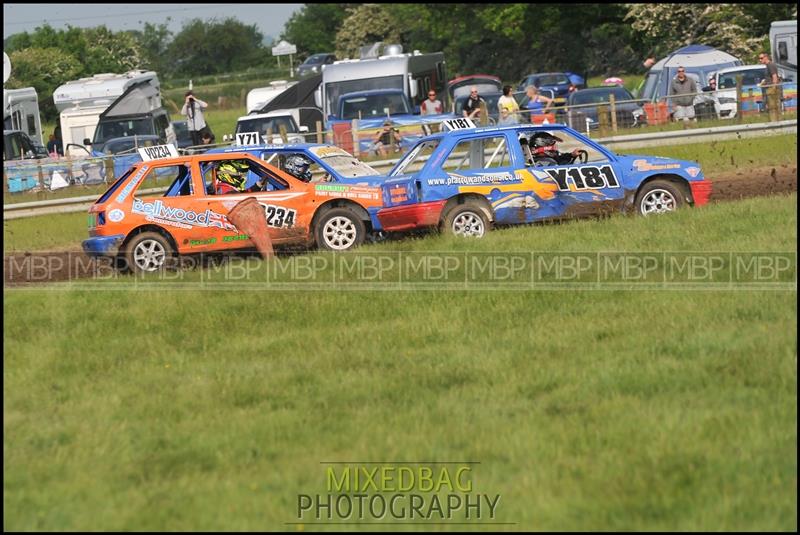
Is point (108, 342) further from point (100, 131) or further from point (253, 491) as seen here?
point (100, 131)

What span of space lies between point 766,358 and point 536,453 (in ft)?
6.16

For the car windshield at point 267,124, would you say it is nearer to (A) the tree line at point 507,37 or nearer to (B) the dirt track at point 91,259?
(B) the dirt track at point 91,259

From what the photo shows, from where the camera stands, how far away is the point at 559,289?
9727 mm

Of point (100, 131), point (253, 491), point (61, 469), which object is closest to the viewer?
point (253, 491)

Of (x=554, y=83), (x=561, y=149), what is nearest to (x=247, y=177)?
(x=561, y=149)

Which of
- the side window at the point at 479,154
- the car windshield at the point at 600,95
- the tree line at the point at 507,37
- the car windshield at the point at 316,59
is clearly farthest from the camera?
the car windshield at the point at 316,59

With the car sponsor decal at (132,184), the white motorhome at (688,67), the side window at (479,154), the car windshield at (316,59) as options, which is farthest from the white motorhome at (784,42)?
the car windshield at (316,59)

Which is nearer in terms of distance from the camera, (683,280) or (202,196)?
(683,280)

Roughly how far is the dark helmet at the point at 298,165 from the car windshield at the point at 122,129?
17.0 metres

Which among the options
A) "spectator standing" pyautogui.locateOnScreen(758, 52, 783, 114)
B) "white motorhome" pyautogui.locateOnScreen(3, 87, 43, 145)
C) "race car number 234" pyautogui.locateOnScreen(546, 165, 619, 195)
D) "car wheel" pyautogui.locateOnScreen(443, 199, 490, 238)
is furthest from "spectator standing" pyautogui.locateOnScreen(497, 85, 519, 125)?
"white motorhome" pyautogui.locateOnScreen(3, 87, 43, 145)

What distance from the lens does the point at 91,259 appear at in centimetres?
1472

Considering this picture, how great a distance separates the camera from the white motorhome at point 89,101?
33.4 meters

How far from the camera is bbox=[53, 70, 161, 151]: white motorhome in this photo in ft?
109

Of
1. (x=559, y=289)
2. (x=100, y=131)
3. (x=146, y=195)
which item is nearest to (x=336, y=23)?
(x=100, y=131)
